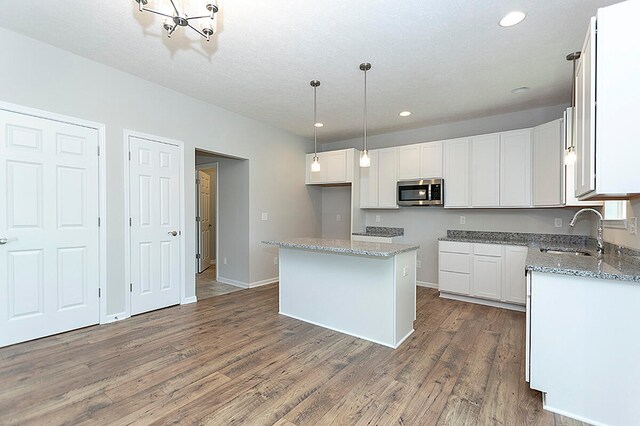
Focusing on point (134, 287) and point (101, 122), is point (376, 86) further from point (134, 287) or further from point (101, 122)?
point (134, 287)

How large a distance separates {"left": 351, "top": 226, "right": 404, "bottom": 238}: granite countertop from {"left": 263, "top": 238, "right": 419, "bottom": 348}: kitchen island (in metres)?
2.01

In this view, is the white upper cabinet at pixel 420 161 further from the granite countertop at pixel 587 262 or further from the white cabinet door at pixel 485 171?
the granite countertop at pixel 587 262

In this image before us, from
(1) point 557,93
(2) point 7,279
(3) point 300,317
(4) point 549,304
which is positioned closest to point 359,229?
(3) point 300,317

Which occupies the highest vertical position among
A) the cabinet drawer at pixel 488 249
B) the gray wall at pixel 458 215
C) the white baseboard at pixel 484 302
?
the gray wall at pixel 458 215

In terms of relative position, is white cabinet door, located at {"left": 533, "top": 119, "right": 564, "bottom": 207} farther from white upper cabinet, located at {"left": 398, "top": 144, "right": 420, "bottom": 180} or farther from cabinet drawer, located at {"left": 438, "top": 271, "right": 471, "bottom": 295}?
white upper cabinet, located at {"left": 398, "top": 144, "right": 420, "bottom": 180}

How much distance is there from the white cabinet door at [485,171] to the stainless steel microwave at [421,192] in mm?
468

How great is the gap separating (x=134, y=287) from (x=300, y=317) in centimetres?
197


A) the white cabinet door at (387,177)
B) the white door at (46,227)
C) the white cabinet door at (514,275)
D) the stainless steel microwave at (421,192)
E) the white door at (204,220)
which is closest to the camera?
the white door at (46,227)

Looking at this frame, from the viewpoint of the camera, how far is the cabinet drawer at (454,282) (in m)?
4.16

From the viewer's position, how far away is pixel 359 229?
5492mm

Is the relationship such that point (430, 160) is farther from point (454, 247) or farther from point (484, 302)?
point (484, 302)

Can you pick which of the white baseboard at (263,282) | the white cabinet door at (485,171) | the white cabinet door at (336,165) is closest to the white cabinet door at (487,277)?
the white cabinet door at (485,171)

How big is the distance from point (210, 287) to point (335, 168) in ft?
9.81

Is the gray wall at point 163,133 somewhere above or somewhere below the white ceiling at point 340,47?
below
